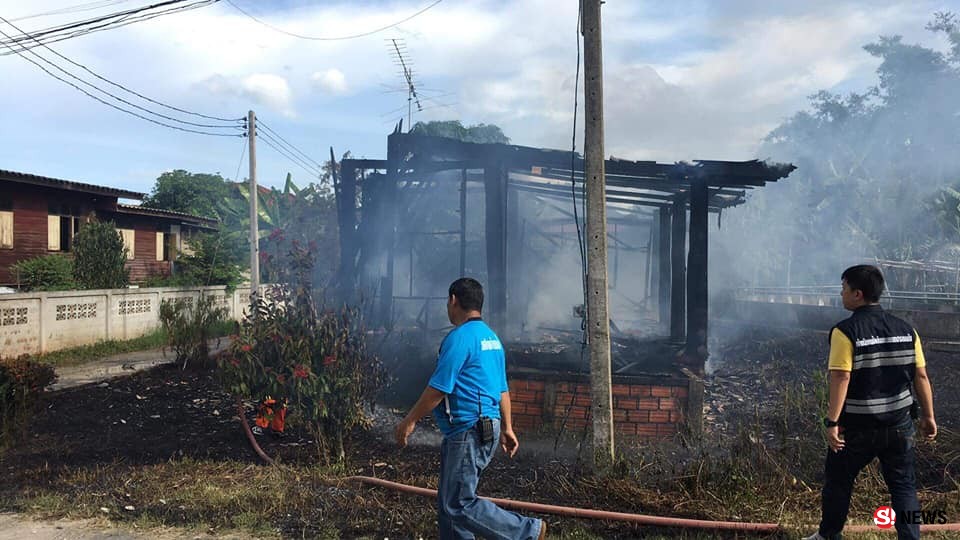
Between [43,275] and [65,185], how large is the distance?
3672 mm

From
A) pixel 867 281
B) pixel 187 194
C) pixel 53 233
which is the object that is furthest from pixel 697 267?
pixel 187 194

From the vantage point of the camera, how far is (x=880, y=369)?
3719 millimetres

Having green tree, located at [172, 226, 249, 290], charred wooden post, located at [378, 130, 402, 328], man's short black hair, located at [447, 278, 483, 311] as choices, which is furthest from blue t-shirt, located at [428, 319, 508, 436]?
green tree, located at [172, 226, 249, 290]

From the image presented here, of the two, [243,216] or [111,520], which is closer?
[111,520]

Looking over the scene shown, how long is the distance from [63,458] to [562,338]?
7.23 meters

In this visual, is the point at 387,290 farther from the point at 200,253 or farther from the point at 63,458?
the point at 200,253

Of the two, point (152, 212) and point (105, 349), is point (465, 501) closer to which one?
point (105, 349)

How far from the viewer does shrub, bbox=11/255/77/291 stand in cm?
1636

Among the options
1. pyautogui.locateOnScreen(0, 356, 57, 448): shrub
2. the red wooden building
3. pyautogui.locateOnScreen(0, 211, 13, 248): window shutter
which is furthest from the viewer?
the red wooden building

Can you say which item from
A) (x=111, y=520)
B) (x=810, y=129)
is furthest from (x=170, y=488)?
(x=810, y=129)

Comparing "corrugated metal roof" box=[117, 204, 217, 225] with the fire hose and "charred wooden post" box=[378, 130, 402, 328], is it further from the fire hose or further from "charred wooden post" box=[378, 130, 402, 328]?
the fire hose

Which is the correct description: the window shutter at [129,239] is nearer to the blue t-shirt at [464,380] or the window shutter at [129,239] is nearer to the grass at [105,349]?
the grass at [105,349]

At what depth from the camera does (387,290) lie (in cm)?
973

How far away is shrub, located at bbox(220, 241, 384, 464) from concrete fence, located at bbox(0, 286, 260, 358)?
5.28 metres
